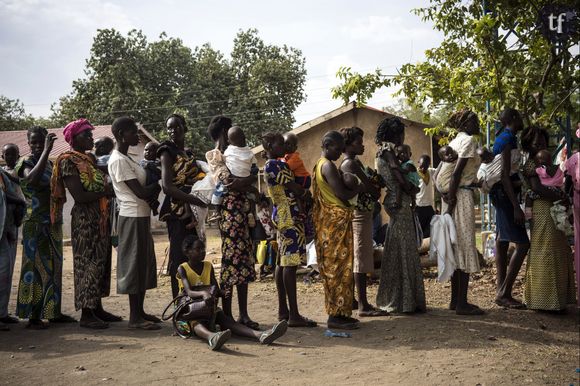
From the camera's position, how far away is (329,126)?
19.0 m

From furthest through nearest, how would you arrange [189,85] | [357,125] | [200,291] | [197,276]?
1. [189,85]
2. [357,125]
3. [197,276]
4. [200,291]

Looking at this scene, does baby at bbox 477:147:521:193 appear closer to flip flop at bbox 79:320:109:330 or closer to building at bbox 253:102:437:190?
flip flop at bbox 79:320:109:330

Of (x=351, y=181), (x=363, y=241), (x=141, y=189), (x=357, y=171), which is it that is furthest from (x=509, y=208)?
(x=141, y=189)

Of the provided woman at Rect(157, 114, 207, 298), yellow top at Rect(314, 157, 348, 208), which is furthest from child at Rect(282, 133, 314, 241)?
woman at Rect(157, 114, 207, 298)

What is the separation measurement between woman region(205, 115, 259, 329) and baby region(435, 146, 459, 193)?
2.07 meters

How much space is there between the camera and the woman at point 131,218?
18.2ft

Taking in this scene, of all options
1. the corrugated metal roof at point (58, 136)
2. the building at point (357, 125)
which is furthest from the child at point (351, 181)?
the corrugated metal roof at point (58, 136)

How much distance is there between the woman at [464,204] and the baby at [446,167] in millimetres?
61

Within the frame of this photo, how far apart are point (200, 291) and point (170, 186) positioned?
3.40 ft

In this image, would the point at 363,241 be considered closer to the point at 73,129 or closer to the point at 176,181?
the point at 176,181

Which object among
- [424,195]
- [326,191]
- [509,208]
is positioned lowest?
[509,208]

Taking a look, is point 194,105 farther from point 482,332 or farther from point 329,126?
point 482,332

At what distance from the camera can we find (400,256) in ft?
20.9

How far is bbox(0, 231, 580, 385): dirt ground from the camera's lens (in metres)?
4.27
